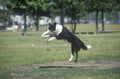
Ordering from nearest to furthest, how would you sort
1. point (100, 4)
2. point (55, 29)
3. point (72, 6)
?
point (55, 29) → point (72, 6) → point (100, 4)

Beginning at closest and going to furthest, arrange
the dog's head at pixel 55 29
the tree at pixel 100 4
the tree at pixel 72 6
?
1. the dog's head at pixel 55 29
2. the tree at pixel 72 6
3. the tree at pixel 100 4

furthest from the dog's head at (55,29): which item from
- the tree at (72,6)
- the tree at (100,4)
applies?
the tree at (100,4)

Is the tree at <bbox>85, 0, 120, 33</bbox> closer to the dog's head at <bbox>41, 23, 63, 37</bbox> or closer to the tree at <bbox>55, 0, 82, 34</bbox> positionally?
the tree at <bbox>55, 0, 82, 34</bbox>

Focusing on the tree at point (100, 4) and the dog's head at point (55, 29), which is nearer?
the dog's head at point (55, 29)

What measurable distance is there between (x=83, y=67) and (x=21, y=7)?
4118 cm

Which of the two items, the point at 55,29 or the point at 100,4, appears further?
the point at 100,4

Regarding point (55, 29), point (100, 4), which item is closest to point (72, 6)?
point (100, 4)

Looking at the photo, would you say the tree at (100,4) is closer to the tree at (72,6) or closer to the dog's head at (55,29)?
the tree at (72,6)

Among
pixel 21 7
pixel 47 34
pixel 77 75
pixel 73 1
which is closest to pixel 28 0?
pixel 21 7

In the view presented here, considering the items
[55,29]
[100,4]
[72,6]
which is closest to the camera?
[55,29]

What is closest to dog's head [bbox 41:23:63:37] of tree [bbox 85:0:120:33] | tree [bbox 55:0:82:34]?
tree [bbox 55:0:82:34]

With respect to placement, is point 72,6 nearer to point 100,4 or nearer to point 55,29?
point 100,4

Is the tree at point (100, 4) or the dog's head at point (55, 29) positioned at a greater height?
the dog's head at point (55, 29)

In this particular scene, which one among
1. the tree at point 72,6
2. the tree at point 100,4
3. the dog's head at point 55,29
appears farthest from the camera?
the tree at point 100,4
